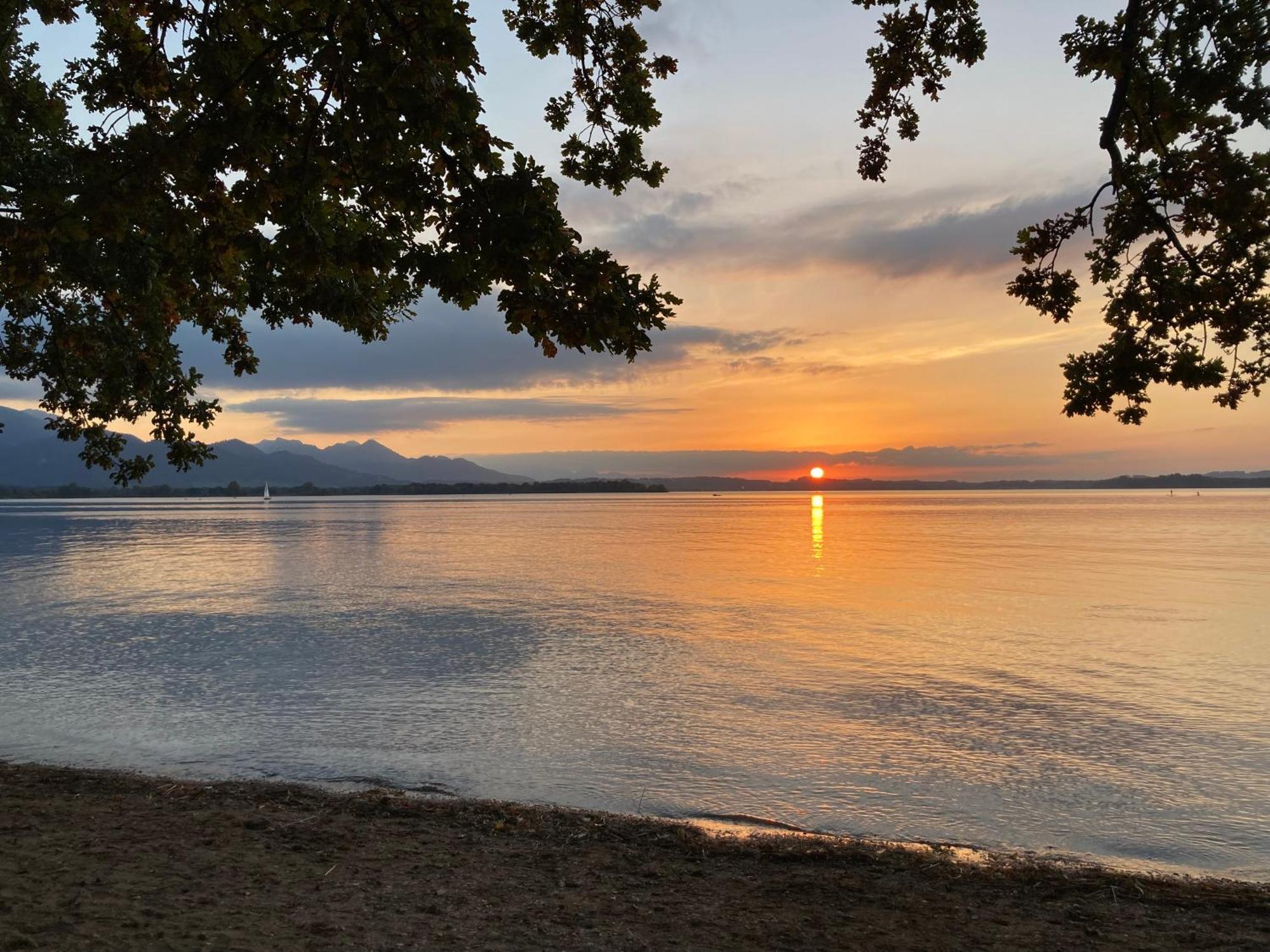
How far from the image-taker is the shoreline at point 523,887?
19.6 feet

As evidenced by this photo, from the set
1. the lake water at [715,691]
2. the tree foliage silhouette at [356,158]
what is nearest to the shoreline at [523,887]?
the lake water at [715,691]

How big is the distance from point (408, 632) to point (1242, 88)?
1793 centimetres

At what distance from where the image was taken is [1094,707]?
13.8 metres

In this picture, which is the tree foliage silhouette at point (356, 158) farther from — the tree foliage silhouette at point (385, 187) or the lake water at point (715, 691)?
the lake water at point (715, 691)

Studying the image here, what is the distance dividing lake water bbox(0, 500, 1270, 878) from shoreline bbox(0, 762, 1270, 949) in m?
1.11

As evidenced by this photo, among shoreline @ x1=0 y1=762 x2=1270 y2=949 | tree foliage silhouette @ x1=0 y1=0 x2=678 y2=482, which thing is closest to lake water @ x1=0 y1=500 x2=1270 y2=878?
shoreline @ x1=0 y1=762 x2=1270 y2=949

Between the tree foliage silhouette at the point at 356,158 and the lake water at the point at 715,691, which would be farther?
the lake water at the point at 715,691

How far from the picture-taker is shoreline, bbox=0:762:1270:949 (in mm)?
5988

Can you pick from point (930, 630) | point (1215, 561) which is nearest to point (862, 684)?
point (930, 630)

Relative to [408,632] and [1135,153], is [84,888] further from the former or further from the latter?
[408,632]

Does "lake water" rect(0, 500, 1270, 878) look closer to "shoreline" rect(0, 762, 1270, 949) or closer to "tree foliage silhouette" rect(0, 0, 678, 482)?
"shoreline" rect(0, 762, 1270, 949)

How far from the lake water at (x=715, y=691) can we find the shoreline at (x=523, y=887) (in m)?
1.11

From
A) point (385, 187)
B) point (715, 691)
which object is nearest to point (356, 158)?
point (385, 187)

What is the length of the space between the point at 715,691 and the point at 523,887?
324 inches
